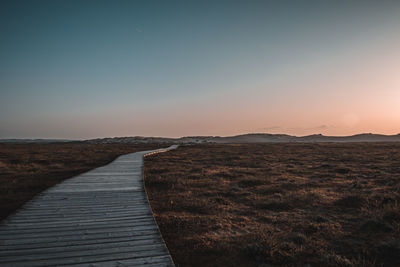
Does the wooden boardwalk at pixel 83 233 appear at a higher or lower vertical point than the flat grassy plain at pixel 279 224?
higher

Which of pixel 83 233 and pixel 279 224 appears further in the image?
pixel 279 224

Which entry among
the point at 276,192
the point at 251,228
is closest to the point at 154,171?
the point at 276,192

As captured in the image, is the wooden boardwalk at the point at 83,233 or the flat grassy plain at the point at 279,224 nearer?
the wooden boardwalk at the point at 83,233

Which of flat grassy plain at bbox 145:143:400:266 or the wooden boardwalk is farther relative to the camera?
flat grassy plain at bbox 145:143:400:266

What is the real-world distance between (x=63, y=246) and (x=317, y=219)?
7.40 meters

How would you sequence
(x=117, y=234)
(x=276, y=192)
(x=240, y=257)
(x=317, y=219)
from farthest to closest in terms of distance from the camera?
(x=276, y=192) < (x=317, y=219) < (x=240, y=257) < (x=117, y=234)

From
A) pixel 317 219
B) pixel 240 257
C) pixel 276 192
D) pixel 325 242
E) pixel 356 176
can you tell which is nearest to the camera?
pixel 240 257

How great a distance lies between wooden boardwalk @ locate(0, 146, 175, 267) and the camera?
376 cm

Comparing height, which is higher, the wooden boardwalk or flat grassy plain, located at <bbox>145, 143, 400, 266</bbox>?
the wooden boardwalk

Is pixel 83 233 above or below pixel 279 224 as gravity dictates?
above

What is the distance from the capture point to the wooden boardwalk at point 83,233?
12.3 ft

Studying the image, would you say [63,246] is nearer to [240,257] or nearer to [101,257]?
[101,257]

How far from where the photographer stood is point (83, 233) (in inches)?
189

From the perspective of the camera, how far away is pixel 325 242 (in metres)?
5.84
